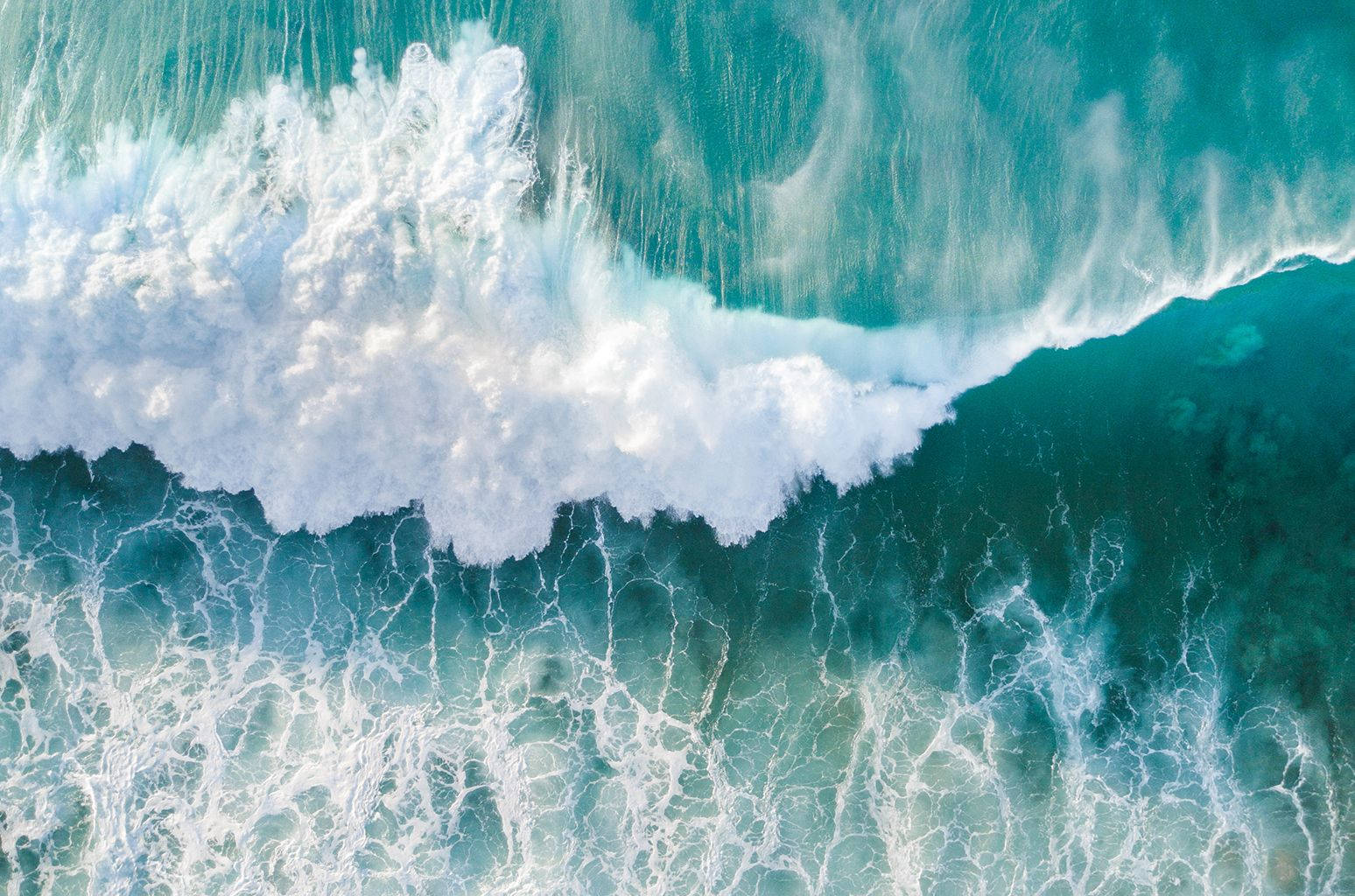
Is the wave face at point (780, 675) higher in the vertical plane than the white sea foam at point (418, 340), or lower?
lower

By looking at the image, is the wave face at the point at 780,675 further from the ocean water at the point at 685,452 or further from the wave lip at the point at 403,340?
the wave lip at the point at 403,340

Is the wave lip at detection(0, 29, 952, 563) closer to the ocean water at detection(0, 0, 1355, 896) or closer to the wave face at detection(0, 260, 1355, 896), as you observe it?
the ocean water at detection(0, 0, 1355, 896)

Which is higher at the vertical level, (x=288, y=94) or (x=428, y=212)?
(x=288, y=94)

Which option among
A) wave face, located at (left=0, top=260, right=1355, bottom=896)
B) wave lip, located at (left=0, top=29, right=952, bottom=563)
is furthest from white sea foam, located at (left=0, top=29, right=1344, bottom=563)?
wave face, located at (left=0, top=260, right=1355, bottom=896)

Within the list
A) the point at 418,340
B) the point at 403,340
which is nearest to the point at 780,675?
the point at 418,340

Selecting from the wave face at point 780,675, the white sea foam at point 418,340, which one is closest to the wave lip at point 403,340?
the white sea foam at point 418,340

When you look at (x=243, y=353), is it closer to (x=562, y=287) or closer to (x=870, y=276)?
(x=562, y=287)

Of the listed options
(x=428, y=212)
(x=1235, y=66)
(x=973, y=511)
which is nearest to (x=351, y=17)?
(x=428, y=212)
